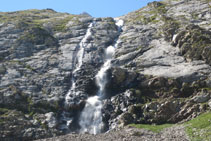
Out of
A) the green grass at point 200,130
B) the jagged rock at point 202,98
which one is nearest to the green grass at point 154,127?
the green grass at point 200,130

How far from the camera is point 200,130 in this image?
25297 millimetres

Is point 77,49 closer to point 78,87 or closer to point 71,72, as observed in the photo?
point 71,72

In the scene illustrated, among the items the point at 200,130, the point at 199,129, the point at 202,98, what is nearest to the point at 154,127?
the point at 199,129

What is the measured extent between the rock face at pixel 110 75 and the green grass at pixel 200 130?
16.8 feet

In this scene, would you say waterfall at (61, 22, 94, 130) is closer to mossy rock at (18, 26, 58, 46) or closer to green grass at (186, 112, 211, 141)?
mossy rock at (18, 26, 58, 46)

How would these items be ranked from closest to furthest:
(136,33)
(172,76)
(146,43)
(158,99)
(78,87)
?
(158,99) < (172,76) < (78,87) < (146,43) < (136,33)

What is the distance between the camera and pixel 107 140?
1060 inches

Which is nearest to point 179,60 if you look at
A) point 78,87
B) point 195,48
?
point 195,48

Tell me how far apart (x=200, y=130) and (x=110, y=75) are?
75.5ft

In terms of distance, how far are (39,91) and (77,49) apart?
19636 millimetres

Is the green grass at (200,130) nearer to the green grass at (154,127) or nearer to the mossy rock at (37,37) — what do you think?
the green grass at (154,127)

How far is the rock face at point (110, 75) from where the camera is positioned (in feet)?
115

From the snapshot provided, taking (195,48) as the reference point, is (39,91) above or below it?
below

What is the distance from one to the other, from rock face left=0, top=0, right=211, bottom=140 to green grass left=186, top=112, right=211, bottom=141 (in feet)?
16.8
